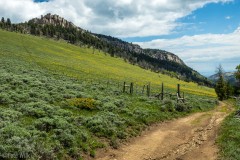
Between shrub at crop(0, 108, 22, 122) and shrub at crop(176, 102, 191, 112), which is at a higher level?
shrub at crop(0, 108, 22, 122)

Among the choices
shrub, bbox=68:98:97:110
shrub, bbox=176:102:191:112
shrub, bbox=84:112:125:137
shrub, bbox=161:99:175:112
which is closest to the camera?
shrub, bbox=84:112:125:137

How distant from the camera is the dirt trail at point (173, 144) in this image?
17781 millimetres

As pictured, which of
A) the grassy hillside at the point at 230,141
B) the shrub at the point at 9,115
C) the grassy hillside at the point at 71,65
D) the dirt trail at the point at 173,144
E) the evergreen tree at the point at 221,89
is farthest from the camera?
the evergreen tree at the point at 221,89

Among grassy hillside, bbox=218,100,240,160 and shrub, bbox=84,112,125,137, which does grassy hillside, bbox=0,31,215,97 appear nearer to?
shrub, bbox=84,112,125,137

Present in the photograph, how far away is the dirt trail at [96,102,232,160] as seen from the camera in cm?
1778

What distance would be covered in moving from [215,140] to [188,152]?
3730 mm

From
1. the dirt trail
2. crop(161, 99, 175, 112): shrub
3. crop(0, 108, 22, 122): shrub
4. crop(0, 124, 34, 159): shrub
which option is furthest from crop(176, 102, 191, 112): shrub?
crop(0, 124, 34, 159): shrub

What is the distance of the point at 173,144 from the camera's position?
2069cm

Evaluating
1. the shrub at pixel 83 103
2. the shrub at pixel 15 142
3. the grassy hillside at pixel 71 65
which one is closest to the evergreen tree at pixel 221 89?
the grassy hillside at pixel 71 65

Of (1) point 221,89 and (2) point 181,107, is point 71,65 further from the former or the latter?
(2) point 181,107

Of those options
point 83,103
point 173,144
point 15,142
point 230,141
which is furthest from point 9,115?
point 230,141

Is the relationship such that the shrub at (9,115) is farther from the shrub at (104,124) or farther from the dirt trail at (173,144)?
the dirt trail at (173,144)

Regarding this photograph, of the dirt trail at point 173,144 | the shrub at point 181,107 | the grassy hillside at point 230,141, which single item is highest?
the shrub at point 181,107

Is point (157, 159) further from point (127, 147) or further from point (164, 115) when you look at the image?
point (164, 115)
